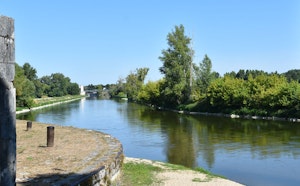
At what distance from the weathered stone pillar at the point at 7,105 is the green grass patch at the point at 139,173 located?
699 centimetres

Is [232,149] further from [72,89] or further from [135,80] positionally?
[72,89]

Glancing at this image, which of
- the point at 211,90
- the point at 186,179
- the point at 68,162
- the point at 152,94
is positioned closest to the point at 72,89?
the point at 152,94

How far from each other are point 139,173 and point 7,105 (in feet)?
27.7

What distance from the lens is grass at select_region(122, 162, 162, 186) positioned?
11391mm

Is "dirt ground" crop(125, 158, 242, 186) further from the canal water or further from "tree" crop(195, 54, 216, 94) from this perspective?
"tree" crop(195, 54, 216, 94)

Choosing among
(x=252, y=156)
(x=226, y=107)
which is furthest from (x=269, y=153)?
(x=226, y=107)

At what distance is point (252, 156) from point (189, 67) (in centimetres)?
3947

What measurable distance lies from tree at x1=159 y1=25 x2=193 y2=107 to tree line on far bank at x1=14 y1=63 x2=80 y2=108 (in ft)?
76.3

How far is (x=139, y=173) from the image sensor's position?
40.9ft

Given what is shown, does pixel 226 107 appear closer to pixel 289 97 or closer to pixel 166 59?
pixel 289 97

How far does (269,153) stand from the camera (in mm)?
19562

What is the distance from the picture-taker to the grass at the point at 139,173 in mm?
11391

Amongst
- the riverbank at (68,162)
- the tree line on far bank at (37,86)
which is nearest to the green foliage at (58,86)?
the tree line on far bank at (37,86)

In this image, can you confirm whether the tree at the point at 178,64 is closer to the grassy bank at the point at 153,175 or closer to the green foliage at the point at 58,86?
the grassy bank at the point at 153,175
